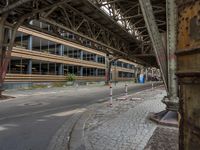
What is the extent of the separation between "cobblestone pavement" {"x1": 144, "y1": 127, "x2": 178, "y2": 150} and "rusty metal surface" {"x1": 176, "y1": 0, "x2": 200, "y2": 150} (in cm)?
326

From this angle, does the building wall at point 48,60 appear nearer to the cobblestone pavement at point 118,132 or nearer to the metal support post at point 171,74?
the cobblestone pavement at point 118,132

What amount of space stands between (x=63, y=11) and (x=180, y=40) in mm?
14526

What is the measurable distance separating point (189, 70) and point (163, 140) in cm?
416

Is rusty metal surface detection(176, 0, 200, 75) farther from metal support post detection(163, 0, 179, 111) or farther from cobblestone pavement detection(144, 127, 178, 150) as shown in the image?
metal support post detection(163, 0, 179, 111)

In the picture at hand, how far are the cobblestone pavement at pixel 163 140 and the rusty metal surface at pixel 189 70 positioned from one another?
3258 millimetres

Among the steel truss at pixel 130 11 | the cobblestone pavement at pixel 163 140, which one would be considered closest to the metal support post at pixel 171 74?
the cobblestone pavement at pixel 163 140

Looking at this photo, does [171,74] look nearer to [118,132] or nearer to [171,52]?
[171,52]

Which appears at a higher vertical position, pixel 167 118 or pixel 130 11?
pixel 130 11

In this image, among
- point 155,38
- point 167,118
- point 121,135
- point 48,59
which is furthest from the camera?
point 48,59

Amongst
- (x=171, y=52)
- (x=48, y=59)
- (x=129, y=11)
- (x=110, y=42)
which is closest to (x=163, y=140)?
(x=171, y=52)

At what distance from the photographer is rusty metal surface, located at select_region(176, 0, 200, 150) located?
164cm

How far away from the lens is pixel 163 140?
214 inches

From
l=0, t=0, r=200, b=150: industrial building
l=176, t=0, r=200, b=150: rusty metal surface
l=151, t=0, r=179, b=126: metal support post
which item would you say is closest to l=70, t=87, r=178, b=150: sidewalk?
l=151, t=0, r=179, b=126: metal support post

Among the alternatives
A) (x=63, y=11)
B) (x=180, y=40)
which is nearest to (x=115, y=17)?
(x=63, y=11)
